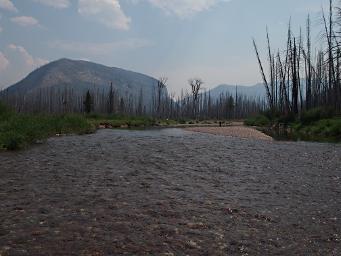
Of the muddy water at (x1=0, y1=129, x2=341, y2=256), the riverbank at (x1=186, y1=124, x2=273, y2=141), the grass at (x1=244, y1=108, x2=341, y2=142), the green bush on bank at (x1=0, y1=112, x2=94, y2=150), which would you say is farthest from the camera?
the riverbank at (x1=186, y1=124, x2=273, y2=141)

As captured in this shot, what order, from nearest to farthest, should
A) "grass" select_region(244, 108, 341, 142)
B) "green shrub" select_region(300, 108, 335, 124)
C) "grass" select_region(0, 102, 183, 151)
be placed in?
"grass" select_region(0, 102, 183, 151)
"grass" select_region(244, 108, 341, 142)
"green shrub" select_region(300, 108, 335, 124)

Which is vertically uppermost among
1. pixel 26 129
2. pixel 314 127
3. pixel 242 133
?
pixel 314 127

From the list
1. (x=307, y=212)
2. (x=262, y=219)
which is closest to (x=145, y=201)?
(x=262, y=219)

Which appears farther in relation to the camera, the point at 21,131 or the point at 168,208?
the point at 21,131

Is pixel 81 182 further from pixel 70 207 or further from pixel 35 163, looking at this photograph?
pixel 35 163

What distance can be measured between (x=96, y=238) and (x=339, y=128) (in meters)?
32.0

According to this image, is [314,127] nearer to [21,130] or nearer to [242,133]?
[242,133]

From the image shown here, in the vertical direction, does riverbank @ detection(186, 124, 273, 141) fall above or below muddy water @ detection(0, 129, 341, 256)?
above

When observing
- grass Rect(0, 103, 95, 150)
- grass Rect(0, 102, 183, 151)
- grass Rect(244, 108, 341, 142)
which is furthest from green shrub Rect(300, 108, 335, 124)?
grass Rect(0, 103, 95, 150)

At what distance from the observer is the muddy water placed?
6949 millimetres

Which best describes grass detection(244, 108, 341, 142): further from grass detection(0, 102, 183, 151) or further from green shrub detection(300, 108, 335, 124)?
grass detection(0, 102, 183, 151)

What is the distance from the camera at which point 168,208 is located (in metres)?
9.56

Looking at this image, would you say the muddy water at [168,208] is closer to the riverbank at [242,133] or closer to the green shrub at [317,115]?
the riverbank at [242,133]

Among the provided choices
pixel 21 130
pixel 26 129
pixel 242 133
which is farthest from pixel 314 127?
pixel 21 130
